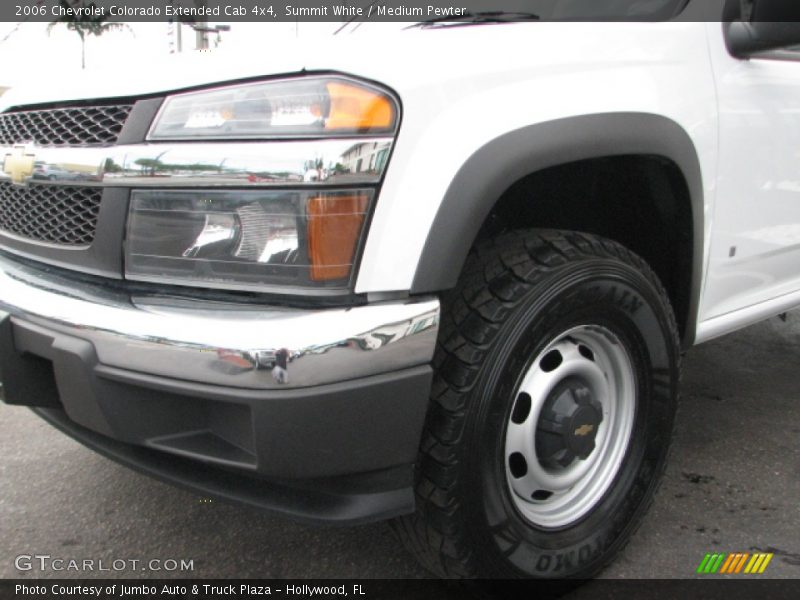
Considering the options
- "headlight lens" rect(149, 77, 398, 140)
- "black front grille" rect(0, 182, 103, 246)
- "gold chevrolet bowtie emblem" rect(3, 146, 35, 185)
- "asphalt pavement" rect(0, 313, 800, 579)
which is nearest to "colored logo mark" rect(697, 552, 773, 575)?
"asphalt pavement" rect(0, 313, 800, 579)

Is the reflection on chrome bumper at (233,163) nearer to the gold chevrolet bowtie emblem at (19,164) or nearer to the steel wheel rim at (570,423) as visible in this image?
the gold chevrolet bowtie emblem at (19,164)

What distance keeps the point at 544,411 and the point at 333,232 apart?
0.77 m

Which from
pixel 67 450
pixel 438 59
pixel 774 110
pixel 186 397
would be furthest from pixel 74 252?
pixel 774 110

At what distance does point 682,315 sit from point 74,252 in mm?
1758

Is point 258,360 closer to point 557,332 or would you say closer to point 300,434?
point 300,434

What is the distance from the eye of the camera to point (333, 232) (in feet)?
4.71

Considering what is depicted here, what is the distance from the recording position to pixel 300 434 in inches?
55.6

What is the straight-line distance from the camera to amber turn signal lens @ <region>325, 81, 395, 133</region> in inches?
56.0

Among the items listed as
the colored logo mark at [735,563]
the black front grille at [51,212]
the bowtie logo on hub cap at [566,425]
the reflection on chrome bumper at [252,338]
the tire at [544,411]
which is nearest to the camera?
the reflection on chrome bumper at [252,338]

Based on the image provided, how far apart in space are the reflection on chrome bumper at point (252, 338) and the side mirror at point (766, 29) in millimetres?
1262

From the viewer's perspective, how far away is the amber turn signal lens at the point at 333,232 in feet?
4.67

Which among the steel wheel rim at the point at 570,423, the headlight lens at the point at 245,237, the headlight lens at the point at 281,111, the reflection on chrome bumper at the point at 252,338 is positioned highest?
the headlight lens at the point at 281,111

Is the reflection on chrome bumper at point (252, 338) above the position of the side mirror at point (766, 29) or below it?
below
